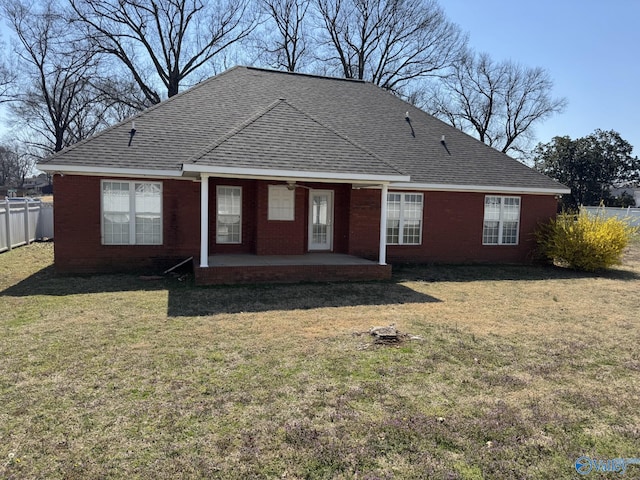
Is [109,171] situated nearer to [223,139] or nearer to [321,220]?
[223,139]

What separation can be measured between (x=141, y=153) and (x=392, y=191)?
7.38 m

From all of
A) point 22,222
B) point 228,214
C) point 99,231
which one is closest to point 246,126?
point 228,214

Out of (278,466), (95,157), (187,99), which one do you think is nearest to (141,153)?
(95,157)

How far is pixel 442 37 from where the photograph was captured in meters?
34.2

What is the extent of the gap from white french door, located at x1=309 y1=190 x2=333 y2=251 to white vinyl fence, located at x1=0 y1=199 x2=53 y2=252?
10448mm

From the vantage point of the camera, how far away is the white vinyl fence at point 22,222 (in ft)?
49.6

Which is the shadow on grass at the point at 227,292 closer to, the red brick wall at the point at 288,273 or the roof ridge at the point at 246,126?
the red brick wall at the point at 288,273

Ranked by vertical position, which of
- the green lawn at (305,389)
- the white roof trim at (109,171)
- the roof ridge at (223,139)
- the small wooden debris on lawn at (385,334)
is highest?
the roof ridge at (223,139)

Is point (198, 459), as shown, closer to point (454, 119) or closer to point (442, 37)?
point (442, 37)

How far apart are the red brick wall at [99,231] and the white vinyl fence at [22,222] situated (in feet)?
17.6

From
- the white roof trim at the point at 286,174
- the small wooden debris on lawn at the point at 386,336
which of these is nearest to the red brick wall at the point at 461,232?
the white roof trim at the point at 286,174

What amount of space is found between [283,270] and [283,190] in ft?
10.3

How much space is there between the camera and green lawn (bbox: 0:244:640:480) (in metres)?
3.35

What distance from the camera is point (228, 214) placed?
13.0 m
